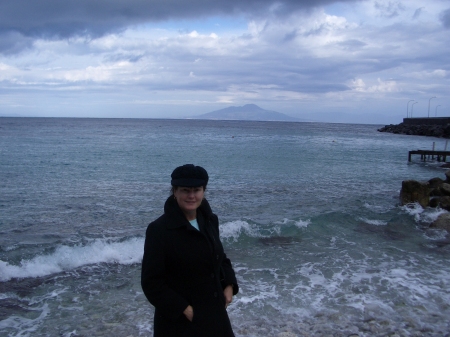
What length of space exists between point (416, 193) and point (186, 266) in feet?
51.3

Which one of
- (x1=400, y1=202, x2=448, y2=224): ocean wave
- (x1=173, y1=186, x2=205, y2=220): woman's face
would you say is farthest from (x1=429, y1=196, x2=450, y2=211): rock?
(x1=173, y1=186, x2=205, y2=220): woman's face

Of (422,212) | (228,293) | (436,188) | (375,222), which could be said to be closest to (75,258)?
(228,293)

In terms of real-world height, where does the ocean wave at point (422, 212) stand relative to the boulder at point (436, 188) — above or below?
below

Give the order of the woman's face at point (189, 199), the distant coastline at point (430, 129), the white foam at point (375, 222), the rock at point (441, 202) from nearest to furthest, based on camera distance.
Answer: the woman's face at point (189, 199) < the white foam at point (375, 222) < the rock at point (441, 202) < the distant coastline at point (430, 129)

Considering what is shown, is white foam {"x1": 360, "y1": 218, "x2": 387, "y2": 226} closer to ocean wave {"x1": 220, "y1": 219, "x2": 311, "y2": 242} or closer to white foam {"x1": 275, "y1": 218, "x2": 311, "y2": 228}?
white foam {"x1": 275, "y1": 218, "x2": 311, "y2": 228}

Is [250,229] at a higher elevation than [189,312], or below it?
below

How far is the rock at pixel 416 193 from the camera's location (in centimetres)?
1641

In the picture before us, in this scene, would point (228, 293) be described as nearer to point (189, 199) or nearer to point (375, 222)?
point (189, 199)

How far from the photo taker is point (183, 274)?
10.0 feet

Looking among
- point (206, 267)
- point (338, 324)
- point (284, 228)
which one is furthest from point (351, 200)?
point (206, 267)

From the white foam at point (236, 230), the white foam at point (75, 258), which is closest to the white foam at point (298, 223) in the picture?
the white foam at point (236, 230)

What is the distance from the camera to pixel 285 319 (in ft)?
22.4

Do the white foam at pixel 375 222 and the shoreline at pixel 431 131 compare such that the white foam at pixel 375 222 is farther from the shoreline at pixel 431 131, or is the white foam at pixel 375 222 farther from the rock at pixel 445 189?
the shoreline at pixel 431 131

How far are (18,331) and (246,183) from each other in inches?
698
